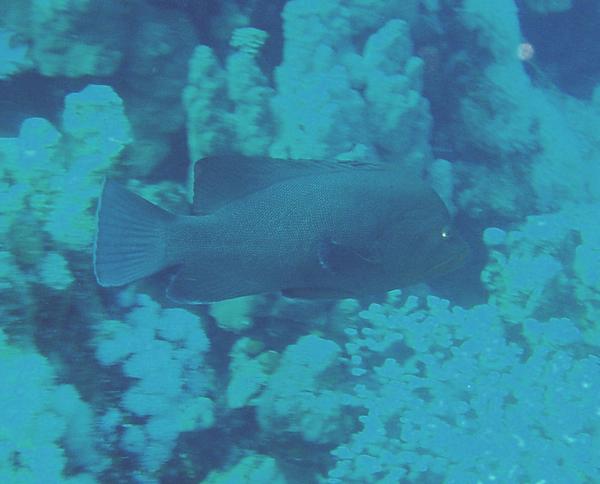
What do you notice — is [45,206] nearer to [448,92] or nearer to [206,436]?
Answer: [206,436]

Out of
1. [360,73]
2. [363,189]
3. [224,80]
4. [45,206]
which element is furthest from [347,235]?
[360,73]

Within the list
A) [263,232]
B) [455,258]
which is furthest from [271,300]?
[455,258]

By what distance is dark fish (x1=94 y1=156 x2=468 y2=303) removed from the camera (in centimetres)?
175

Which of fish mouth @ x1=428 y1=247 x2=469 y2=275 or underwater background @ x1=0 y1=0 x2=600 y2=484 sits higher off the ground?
fish mouth @ x1=428 y1=247 x2=469 y2=275

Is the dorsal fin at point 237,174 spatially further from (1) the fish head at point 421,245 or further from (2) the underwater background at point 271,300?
(2) the underwater background at point 271,300

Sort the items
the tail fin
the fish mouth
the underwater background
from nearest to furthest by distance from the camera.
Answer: the tail fin
the fish mouth
the underwater background

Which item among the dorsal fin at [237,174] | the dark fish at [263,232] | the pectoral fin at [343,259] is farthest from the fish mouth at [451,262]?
the dorsal fin at [237,174]

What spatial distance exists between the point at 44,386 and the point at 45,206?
795 millimetres

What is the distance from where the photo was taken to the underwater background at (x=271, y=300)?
2.11m

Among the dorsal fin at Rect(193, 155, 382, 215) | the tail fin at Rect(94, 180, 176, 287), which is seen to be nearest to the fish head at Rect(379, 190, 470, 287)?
the dorsal fin at Rect(193, 155, 382, 215)

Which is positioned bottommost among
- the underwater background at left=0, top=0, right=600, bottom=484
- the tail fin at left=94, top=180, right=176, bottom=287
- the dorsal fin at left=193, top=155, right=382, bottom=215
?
the underwater background at left=0, top=0, right=600, bottom=484

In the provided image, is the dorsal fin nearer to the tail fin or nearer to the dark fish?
the dark fish

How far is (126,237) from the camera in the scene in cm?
176

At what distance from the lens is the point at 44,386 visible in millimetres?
1935
